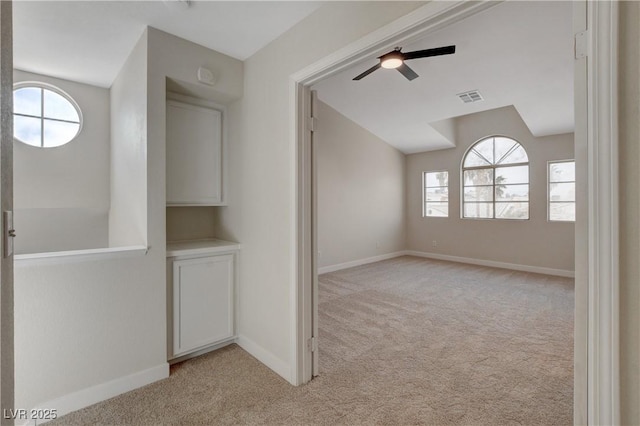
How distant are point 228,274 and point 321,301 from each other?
1647mm

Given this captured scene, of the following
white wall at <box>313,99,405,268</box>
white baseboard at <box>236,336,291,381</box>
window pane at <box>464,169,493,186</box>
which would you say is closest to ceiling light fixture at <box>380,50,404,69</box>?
white wall at <box>313,99,405,268</box>

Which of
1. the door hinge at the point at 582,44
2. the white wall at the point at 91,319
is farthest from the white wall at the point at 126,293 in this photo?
the door hinge at the point at 582,44

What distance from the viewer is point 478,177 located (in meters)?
6.34

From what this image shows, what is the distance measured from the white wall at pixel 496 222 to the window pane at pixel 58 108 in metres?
6.45

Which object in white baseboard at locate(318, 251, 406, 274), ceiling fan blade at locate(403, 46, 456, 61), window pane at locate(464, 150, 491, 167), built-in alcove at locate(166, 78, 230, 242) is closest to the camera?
built-in alcove at locate(166, 78, 230, 242)

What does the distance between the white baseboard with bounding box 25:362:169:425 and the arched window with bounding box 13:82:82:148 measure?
102 inches

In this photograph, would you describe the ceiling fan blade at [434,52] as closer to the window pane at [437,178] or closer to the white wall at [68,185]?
the white wall at [68,185]

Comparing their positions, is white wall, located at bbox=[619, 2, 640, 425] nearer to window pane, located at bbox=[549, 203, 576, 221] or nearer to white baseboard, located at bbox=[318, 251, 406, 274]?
white baseboard, located at bbox=[318, 251, 406, 274]

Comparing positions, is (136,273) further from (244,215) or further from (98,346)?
(244,215)

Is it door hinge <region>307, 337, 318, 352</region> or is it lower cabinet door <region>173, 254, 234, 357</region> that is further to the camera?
lower cabinet door <region>173, 254, 234, 357</region>

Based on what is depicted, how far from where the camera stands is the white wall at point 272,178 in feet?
6.29

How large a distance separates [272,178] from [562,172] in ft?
18.4

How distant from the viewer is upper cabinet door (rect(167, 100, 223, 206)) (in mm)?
2512

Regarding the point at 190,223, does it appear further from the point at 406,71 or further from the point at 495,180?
the point at 495,180
